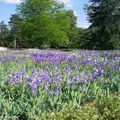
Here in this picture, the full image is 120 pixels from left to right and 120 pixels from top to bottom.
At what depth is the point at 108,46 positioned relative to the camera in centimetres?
4575

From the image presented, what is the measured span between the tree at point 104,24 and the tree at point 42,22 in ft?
25.7

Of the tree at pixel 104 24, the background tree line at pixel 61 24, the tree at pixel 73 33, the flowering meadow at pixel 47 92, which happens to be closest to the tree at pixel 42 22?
the background tree line at pixel 61 24

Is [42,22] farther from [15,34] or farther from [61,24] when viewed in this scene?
[15,34]

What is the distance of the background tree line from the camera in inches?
1821

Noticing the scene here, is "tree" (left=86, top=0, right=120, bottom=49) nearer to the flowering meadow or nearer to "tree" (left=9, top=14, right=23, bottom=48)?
the flowering meadow

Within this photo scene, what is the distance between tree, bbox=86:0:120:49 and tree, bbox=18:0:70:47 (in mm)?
7827

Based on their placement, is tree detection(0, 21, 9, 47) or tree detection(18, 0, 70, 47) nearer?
tree detection(18, 0, 70, 47)

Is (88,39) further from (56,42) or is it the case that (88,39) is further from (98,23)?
(56,42)

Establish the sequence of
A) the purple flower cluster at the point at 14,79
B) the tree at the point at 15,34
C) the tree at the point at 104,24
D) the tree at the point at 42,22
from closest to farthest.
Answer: the purple flower cluster at the point at 14,79 < the tree at the point at 104,24 < the tree at the point at 42,22 < the tree at the point at 15,34

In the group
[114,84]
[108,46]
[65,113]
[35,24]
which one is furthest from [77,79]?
[35,24]

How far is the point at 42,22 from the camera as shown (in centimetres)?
5353

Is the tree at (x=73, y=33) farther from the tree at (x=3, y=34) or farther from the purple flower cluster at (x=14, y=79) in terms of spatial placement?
the purple flower cluster at (x=14, y=79)

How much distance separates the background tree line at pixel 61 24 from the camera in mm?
46250

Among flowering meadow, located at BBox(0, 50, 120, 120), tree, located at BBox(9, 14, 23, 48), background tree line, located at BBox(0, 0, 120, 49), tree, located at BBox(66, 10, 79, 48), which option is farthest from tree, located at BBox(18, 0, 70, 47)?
flowering meadow, located at BBox(0, 50, 120, 120)
